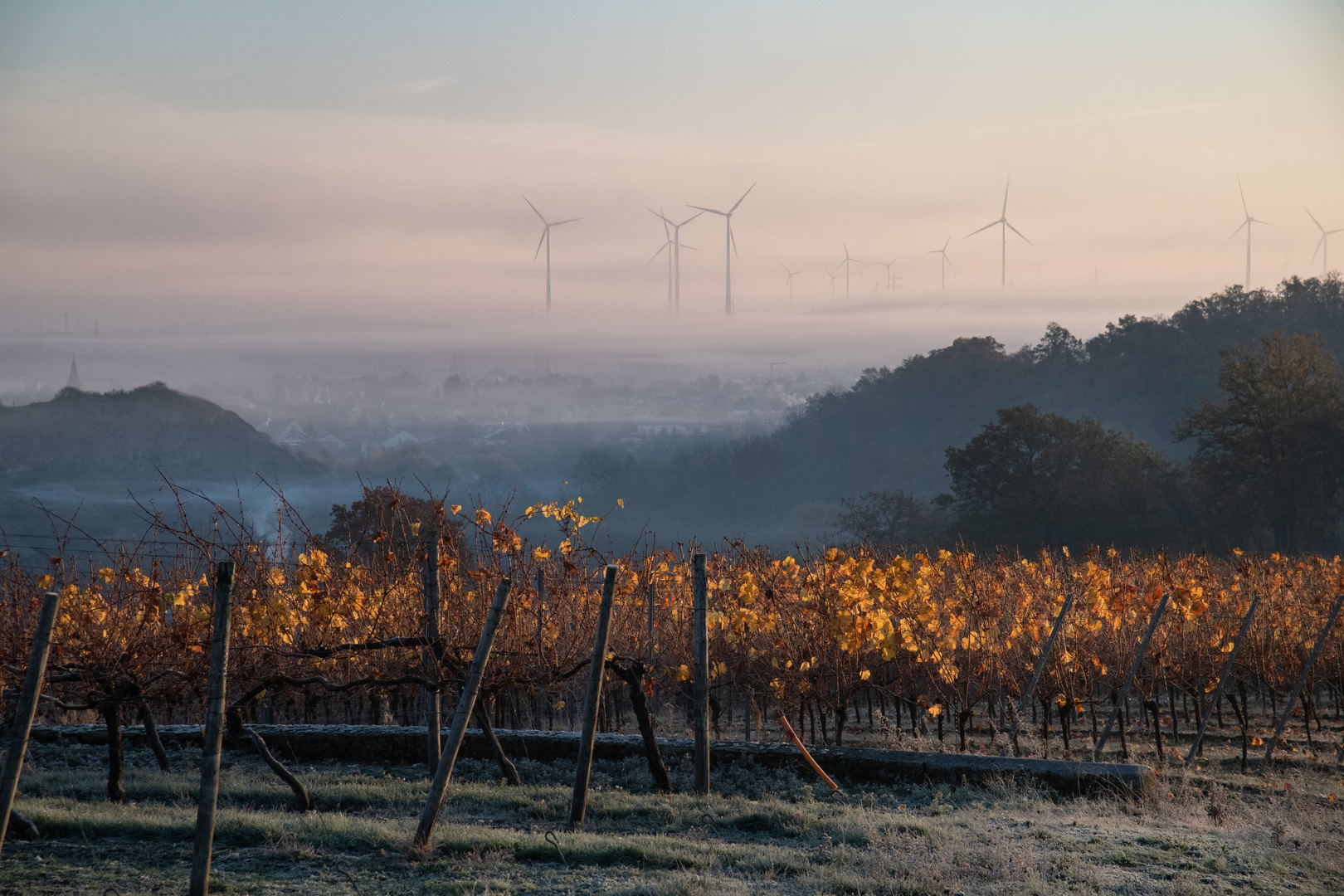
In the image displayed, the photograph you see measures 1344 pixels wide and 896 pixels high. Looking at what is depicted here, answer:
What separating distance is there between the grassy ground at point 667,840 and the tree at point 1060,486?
32.9 m

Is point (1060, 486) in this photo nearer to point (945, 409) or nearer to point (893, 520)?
point (893, 520)

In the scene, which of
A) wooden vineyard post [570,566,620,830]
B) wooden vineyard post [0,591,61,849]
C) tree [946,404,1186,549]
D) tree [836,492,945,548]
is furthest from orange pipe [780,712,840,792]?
tree [836,492,945,548]

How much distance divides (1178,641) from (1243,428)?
30268 millimetres

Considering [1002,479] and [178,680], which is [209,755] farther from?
Answer: [1002,479]

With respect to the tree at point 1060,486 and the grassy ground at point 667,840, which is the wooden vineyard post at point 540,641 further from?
the tree at point 1060,486

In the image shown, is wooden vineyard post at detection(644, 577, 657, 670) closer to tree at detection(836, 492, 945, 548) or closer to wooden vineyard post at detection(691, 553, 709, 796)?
wooden vineyard post at detection(691, 553, 709, 796)

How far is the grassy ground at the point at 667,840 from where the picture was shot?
483 centimetres

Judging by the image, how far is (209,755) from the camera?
14.1 feet

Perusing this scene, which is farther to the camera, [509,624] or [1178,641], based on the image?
[1178,641]

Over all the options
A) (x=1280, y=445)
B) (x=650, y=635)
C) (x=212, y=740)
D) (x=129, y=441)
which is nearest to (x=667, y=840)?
(x=212, y=740)

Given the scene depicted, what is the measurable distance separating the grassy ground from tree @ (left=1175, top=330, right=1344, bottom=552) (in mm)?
33262

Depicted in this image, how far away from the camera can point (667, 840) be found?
554cm

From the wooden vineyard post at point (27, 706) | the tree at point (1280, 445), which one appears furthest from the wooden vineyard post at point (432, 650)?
the tree at point (1280, 445)

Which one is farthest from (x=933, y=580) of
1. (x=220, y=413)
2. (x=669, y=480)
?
(x=220, y=413)
